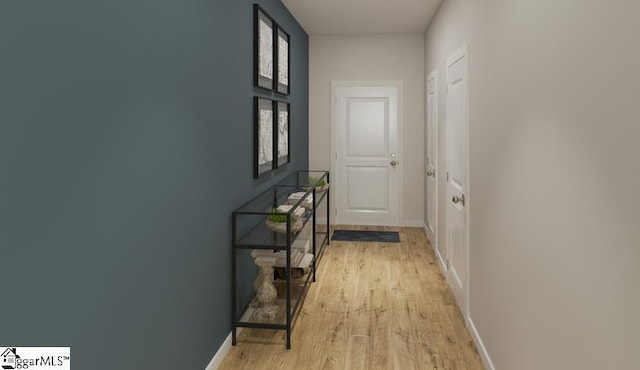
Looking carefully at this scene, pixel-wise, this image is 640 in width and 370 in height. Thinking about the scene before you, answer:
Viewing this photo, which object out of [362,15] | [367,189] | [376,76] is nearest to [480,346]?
[362,15]

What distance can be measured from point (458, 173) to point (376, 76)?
3041mm

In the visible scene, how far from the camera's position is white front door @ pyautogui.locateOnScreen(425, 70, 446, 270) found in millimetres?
5027

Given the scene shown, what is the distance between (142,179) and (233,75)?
51.3 inches

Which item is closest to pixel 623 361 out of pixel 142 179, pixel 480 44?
pixel 142 179

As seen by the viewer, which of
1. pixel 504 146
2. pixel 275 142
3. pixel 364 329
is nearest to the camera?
pixel 504 146

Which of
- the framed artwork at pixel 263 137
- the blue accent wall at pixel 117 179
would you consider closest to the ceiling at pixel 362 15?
the framed artwork at pixel 263 137

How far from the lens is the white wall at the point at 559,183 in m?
1.25

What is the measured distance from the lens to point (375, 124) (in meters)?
6.55

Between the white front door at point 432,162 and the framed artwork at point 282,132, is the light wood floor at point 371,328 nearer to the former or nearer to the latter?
the white front door at point 432,162

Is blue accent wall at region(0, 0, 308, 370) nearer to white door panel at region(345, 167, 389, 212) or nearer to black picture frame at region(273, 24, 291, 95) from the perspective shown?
black picture frame at region(273, 24, 291, 95)

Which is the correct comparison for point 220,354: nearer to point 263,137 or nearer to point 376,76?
point 263,137

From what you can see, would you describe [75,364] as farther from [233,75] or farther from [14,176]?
[233,75]

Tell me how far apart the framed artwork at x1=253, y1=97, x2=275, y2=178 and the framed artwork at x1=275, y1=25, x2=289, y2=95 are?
1.17 ft

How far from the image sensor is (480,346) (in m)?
2.85
